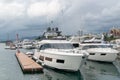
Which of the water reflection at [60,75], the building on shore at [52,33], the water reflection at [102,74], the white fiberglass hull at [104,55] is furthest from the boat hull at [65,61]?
the building on shore at [52,33]

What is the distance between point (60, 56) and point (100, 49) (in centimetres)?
1180

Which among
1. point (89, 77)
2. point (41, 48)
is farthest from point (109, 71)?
point (41, 48)

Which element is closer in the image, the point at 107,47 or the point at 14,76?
the point at 14,76

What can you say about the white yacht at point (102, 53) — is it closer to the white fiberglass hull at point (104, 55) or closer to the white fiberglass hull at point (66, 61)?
the white fiberglass hull at point (104, 55)

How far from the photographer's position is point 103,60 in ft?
124

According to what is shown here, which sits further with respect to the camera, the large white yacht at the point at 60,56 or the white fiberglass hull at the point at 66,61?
the large white yacht at the point at 60,56

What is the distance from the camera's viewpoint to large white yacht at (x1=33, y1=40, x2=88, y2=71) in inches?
1069

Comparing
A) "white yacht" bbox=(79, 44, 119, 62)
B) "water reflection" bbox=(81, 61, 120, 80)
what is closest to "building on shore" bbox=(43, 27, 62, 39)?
"white yacht" bbox=(79, 44, 119, 62)

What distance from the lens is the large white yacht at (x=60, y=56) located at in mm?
27156

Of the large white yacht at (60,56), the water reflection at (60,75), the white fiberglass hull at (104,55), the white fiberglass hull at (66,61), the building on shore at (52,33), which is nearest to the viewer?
the water reflection at (60,75)

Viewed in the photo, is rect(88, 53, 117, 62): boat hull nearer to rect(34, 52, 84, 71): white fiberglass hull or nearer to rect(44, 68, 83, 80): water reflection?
rect(44, 68, 83, 80): water reflection

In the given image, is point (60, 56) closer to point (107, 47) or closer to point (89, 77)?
point (89, 77)

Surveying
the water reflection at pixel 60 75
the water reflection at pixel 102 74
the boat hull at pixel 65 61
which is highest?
the boat hull at pixel 65 61

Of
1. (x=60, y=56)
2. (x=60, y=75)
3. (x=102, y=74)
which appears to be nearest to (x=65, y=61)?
(x=60, y=56)
